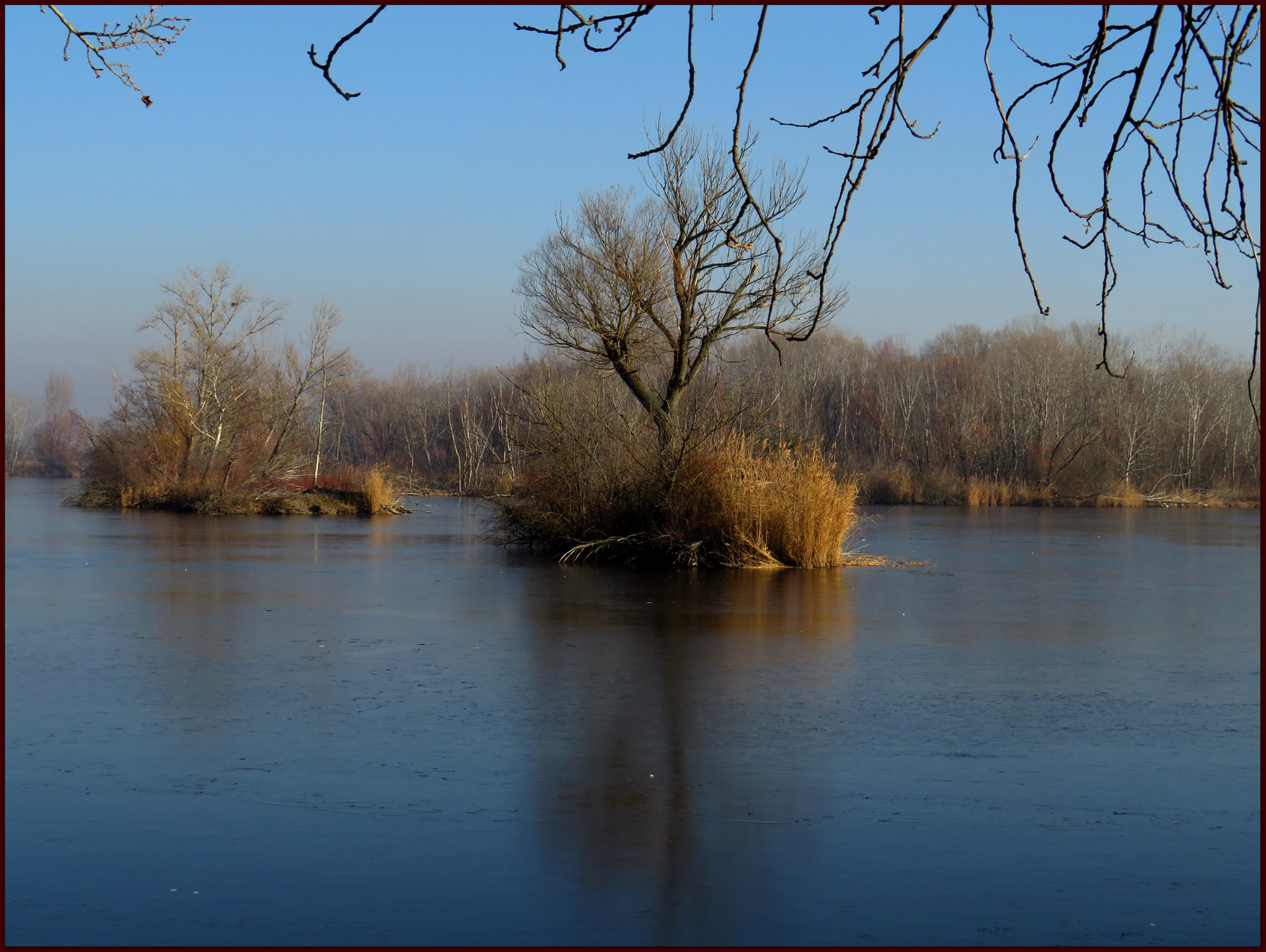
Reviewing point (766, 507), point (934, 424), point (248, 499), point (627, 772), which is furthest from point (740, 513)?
point (934, 424)

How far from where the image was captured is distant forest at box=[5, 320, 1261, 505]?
38.7 meters

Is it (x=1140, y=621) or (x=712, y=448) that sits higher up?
(x=712, y=448)

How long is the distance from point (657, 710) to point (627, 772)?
1.55 meters

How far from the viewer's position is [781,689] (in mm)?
8141

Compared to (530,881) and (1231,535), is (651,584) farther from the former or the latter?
(1231,535)

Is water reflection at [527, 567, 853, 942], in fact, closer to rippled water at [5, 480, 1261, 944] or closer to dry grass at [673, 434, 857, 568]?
rippled water at [5, 480, 1261, 944]

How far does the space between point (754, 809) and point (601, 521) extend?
554 inches

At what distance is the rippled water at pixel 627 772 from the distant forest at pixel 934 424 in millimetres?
14872

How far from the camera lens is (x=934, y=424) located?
61.2m

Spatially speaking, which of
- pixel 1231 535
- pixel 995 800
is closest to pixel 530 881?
pixel 995 800

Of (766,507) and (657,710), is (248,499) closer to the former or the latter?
(766,507)

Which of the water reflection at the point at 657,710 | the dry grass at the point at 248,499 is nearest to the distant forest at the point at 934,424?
the dry grass at the point at 248,499

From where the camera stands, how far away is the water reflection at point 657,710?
4.61 meters

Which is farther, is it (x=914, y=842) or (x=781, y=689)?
(x=781, y=689)
